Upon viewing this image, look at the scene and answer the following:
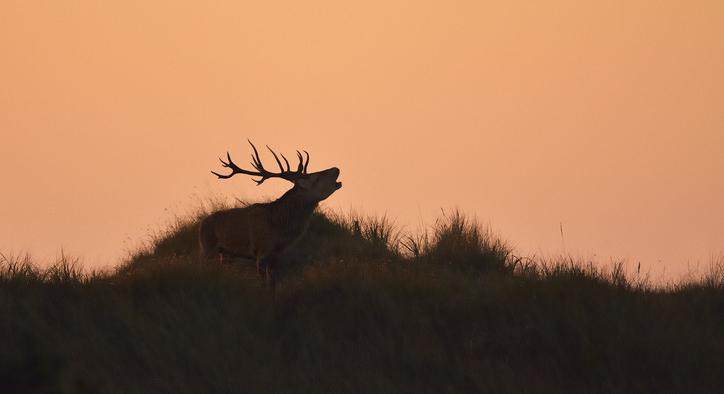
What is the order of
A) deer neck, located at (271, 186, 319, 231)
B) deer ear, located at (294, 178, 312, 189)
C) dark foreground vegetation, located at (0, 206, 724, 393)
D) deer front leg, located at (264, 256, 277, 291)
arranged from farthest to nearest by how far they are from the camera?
deer ear, located at (294, 178, 312, 189) < deer neck, located at (271, 186, 319, 231) < deer front leg, located at (264, 256, 277, 291) < dark foreground vegetation, located at (0, 206, 724, 393)

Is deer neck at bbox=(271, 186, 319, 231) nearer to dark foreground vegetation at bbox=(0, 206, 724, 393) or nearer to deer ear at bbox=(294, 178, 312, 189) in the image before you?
deer ear at bbox=(294, 178, 312, 189)

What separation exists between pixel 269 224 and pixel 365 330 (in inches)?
139

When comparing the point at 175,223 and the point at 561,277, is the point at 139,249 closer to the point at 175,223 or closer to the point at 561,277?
the point at 175,223

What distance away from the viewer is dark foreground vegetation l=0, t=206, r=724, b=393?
15086mm

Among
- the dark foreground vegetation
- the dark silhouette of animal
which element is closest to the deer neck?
the dark silhouette of animal

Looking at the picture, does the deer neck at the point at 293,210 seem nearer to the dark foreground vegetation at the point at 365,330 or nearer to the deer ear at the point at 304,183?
the deer ear at the point at 304,183

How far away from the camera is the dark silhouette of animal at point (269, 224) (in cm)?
1914

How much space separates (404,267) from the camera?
19.3m

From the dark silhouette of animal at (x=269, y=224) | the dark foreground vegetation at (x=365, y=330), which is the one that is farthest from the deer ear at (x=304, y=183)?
the dark foreground vegetation at (x=365, y=330)

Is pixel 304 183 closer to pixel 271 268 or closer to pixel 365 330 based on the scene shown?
pixel 271 268

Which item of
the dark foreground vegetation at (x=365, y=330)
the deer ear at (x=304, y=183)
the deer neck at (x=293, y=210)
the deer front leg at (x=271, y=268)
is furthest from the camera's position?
the deer ear at (x=304, y=183)

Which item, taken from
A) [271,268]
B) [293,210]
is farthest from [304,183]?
[271,268]

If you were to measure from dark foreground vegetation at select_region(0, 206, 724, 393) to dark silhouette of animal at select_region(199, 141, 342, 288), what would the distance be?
170 cm

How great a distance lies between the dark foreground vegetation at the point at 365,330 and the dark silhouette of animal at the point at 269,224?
5.59 feet
